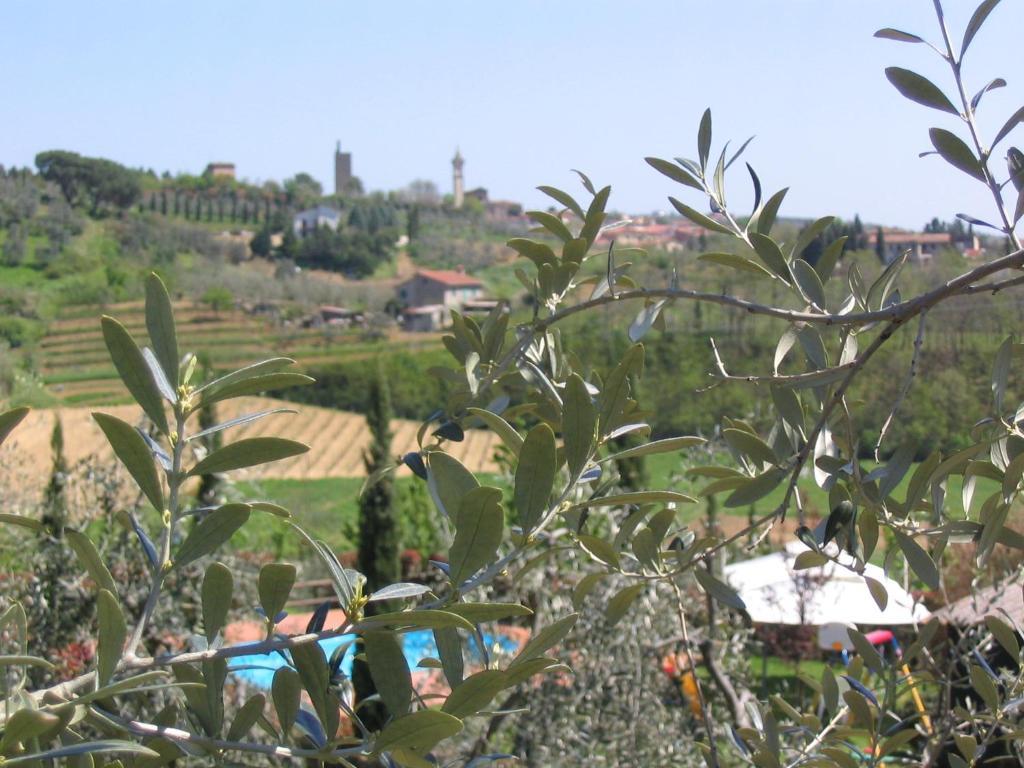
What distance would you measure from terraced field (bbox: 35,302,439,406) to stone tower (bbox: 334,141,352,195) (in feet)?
148

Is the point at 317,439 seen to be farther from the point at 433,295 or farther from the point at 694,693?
the point at 694,693

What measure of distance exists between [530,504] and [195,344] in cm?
3024

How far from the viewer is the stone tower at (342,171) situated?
81062 millimetres

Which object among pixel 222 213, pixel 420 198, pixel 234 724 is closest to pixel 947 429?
pixel 234 724

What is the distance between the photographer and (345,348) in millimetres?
35594

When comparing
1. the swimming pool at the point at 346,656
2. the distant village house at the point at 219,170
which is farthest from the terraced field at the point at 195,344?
the distant village house at the point at 219,170

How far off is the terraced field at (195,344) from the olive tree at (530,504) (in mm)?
23797

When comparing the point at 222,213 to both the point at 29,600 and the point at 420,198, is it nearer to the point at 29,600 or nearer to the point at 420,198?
the point at 420,198

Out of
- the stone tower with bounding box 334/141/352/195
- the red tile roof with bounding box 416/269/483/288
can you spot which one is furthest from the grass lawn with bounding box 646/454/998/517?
the stone tower with bounding box 334/141/352/195

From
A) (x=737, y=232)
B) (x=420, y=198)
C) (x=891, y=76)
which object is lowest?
(x=737, y=232)

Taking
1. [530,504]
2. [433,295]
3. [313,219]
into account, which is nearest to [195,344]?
[433,295]

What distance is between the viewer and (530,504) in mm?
581

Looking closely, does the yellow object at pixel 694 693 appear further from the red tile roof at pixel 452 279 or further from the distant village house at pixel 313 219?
the distant village house at pixel 313 219

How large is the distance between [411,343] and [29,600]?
3268 cm
